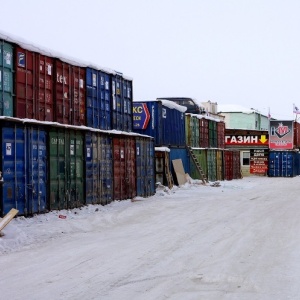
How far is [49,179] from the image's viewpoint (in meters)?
14.9

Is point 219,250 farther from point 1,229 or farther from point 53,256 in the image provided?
point 1,229

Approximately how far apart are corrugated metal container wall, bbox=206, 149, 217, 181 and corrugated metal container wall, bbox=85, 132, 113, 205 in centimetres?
1735

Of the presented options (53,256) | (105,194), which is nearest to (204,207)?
(105,194)

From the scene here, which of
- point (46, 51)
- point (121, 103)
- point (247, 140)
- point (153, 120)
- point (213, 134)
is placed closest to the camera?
point (46, 51)

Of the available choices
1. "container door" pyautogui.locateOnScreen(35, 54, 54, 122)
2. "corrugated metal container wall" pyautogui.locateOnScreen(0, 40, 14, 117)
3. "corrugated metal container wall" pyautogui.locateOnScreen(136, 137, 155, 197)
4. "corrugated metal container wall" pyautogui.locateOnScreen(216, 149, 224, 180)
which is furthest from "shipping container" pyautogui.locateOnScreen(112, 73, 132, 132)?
"corrugated metal container wall" pyautogui.locateOnScreen(216, 149, 224, 180)

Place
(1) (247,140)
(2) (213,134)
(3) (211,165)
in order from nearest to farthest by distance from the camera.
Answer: (3) (211,165), (2) (213,134), (1) (247,140)

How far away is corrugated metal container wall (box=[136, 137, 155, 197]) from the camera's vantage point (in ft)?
70.7

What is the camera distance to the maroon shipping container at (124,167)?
1948 cm

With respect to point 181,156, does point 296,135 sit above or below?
above

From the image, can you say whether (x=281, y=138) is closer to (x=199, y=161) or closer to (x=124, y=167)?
(x=199, y=161)

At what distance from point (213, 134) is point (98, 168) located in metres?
22.5

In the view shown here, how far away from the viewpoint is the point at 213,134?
39219 mm

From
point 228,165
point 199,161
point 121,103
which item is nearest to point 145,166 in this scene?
point 121,103

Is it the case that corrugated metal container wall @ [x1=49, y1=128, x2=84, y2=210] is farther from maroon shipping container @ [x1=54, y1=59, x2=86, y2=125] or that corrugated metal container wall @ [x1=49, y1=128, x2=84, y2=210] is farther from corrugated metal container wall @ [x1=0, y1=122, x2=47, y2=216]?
maroon shipping container @ [x1=54, y1=59, x2=86, y2=125]
